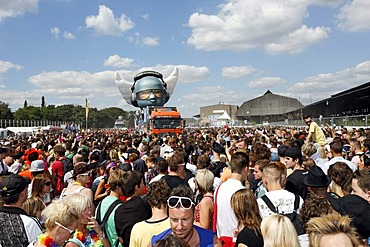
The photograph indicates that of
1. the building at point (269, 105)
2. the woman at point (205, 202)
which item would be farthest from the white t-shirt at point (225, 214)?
the building at point (269, 105)

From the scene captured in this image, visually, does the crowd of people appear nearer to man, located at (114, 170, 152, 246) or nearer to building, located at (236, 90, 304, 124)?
man, located at (114, 170, 152, 246)

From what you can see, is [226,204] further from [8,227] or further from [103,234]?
[8,227]

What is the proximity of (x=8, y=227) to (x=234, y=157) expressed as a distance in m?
2.69

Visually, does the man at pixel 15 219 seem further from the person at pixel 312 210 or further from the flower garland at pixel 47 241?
the person at pixel 312 210

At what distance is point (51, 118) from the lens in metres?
110

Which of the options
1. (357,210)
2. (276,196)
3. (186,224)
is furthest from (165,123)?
(186,224)

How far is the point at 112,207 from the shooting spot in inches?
169

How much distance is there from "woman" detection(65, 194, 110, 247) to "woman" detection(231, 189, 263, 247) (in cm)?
146

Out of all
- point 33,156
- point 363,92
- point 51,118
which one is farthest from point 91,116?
point 33,156

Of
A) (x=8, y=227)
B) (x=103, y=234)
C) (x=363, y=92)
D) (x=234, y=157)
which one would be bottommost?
(x=103, y=234)

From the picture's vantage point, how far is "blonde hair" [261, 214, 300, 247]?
273 cm

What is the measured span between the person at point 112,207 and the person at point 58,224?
747 millimetres

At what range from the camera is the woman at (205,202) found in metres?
4.40

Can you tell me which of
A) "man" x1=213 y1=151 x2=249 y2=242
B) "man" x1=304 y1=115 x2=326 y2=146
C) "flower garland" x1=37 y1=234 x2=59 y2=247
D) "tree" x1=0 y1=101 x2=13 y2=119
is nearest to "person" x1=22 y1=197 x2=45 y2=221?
"flower garland" x1=37 y1=234 x2=59 y2=247
